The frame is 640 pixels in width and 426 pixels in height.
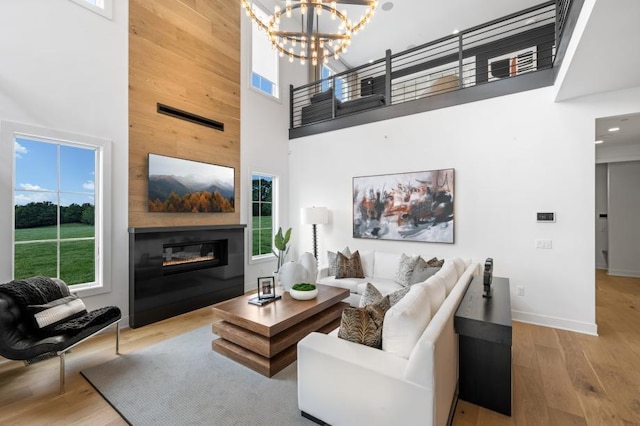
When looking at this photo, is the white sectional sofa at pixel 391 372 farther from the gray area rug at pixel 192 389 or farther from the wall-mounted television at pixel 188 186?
the wall-mounted television at pixel 188 186

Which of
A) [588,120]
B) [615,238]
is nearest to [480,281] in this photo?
[588,120]

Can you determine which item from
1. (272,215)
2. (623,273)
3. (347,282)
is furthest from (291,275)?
(623,273)

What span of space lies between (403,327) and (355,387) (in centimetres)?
47

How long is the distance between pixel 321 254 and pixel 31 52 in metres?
4.90

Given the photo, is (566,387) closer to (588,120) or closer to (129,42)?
(588,120)

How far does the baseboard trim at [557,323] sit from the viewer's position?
3375 mm

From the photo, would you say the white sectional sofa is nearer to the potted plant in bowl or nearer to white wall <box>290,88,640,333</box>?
the potted plant in bowl

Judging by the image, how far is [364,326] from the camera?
1.87m

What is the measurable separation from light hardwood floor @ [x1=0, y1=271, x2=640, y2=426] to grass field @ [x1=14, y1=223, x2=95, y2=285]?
32.9 inches

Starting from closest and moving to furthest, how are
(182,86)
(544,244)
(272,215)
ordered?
(544,244) → (182,86) → (272,215)

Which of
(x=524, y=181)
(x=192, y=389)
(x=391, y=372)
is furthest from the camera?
(x=524, y=181)

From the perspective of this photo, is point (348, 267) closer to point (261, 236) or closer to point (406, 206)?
point (406, 206)

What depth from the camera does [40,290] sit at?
2.57 metres

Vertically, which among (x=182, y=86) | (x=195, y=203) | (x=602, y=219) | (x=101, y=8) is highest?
(x=101, y=8)
